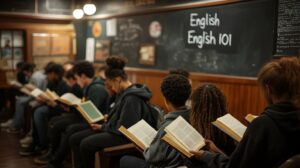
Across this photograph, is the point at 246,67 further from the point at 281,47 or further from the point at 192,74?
the point at 192,74

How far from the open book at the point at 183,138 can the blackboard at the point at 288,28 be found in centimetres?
155

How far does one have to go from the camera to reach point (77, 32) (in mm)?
6285

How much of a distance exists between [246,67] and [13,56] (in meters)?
5.07

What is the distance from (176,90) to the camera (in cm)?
211

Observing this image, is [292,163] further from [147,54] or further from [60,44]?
[60,44]

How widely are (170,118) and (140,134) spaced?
0.36 metres

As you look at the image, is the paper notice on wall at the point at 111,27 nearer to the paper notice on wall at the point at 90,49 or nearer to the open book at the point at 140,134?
the paper notice on wall at the point at 90,49

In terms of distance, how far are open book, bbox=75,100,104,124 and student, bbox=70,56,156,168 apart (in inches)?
2.8

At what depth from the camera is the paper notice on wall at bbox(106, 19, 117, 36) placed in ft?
18.0

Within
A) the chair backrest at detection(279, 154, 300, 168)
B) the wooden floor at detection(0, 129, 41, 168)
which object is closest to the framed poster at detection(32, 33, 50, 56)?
the wooden floor at detection(0, 129, 41, 168)

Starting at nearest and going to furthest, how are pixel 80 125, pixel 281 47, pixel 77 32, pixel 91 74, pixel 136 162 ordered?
pixel 136 162 < pixel 281 47 < pixel 80 125 < pixel 91 74 < pixel 77 32

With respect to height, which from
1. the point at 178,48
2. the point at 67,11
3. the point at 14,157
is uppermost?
the point at 67,11

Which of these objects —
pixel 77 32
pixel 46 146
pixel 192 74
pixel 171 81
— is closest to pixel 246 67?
pixel 192 74

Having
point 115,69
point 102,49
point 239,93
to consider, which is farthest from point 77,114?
point 102,49
